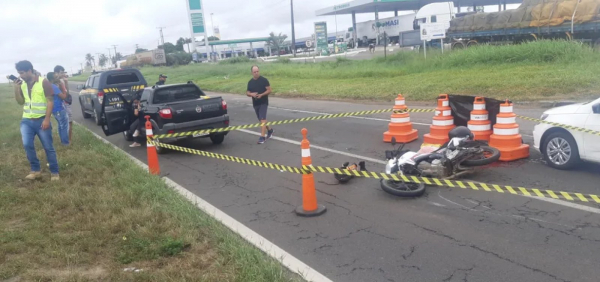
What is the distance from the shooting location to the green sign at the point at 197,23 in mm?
58031

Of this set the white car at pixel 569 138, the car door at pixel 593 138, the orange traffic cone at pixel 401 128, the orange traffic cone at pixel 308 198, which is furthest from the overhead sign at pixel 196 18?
the car door at pixel 593 138

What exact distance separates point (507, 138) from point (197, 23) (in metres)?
54.9

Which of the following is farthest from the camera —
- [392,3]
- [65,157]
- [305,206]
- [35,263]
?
[392,3]

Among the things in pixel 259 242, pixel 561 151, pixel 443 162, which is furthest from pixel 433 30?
pixel 259 242

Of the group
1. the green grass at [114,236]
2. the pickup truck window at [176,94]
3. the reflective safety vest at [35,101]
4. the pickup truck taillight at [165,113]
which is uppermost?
the reflective safety vest at [35,101]

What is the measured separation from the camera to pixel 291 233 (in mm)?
5504

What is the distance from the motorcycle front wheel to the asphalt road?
4.0 inches

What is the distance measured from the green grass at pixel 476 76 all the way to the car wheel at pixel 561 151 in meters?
7.61

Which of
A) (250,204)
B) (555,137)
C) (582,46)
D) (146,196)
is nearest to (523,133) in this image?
(555,137)

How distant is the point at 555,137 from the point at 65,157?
8950 mm

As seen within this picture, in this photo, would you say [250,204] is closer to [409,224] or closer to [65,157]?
[409,224]

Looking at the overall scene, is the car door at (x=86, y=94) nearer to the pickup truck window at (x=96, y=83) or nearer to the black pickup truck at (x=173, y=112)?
the pickup truck window at (x=96, y=83)

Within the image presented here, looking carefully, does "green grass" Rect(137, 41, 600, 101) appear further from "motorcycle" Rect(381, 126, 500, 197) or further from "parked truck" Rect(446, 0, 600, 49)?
"motorcycle" Rect(381, 126, 500, 197)

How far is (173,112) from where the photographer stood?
10203mm
